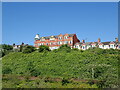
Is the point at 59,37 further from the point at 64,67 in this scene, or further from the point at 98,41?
the point at 64,67

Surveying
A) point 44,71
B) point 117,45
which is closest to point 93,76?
point 44,71

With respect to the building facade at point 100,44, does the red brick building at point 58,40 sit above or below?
above

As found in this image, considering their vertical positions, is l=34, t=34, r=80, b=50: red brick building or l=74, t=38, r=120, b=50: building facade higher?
l=34, t=34, r=80, b=50: red brick building

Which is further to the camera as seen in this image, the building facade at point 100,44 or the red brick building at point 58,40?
the red brick building at point 58,40

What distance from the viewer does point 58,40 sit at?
2294cm

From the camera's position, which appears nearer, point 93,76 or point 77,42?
point 93,76

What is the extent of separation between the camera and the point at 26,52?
17875 millimetres

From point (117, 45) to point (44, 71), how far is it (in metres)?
12.3

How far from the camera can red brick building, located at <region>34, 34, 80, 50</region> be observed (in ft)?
72.7

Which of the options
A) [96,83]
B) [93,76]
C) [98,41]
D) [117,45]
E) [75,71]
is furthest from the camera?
[98,41]

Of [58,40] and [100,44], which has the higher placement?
[58,40]

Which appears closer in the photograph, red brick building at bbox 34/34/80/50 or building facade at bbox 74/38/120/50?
building facade at bbox 74/38/120/50

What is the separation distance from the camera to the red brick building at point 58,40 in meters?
22.1

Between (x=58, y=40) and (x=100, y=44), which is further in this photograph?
(x=58, y=40)
